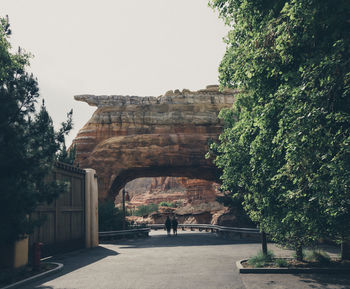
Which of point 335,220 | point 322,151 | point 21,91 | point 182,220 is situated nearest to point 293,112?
point 322,151

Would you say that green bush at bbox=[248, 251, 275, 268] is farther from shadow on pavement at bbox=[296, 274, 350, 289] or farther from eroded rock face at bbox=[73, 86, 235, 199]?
eroded rock face at bbox=[73, 86, 235, 199]

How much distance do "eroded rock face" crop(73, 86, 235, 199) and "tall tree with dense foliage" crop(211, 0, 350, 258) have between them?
21172mm

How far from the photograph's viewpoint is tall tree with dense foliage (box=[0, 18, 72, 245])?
33.3ft

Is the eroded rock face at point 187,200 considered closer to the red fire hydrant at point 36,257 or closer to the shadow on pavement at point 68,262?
the shadow on pavement at point 68,262

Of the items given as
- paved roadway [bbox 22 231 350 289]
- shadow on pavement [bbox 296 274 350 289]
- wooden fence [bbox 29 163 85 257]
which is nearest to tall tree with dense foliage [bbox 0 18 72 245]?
paved roadway [bbox 22 231 350 289]

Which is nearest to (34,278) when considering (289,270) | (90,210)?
(289,270)

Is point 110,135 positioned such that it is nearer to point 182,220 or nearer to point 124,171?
point 124,171

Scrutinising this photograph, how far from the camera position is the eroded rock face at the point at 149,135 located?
32.6 metres

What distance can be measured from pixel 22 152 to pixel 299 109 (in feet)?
26.2

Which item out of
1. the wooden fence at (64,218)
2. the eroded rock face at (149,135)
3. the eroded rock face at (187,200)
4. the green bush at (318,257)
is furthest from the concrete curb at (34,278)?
the eroded rock face at (187,200)

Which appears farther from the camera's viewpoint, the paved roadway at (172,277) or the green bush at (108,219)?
the green bush at (108,219)

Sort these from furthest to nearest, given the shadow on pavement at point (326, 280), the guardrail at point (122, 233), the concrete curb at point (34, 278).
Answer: the guardrail at point (122, 233) < the concrete curb at point (34, 278) < the shadow on pavement at point (326, 280)

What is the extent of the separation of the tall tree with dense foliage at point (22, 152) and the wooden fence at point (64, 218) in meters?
3.32

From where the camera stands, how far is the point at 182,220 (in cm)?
5038
